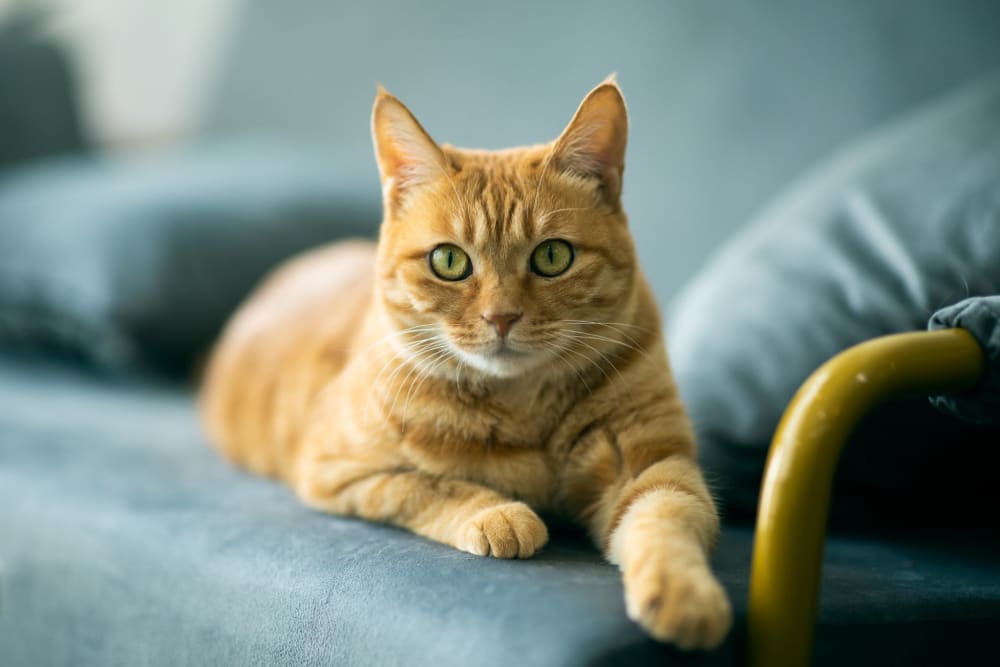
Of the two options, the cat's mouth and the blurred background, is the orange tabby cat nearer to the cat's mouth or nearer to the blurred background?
the cat's mouth

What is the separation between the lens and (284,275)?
215 centimetres

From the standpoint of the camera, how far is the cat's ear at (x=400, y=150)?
3.90ft

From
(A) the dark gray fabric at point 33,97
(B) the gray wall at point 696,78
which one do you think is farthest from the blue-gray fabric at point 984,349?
(A) the dark gray fabric at point 33,97

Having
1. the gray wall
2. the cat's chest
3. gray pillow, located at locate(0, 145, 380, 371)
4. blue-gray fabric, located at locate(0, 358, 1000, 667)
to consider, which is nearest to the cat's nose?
the cat's chest

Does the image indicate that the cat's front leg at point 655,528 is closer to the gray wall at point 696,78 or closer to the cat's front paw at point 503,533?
the cat's front paw at point 503,533

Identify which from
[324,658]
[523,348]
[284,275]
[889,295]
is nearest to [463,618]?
[324,658]

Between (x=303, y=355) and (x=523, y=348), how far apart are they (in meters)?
0.66

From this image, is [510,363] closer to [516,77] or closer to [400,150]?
[400,150]

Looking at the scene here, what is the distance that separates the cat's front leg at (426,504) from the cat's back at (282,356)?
19cm

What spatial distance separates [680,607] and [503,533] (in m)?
0.27

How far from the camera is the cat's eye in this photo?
3.89ft

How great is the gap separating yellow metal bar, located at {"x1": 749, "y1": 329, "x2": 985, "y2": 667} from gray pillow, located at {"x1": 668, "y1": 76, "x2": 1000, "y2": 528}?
13.5 inches

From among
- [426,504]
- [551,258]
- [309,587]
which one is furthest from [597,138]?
[309,587]

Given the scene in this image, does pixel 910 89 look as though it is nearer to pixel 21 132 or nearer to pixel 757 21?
pixel 757 21
